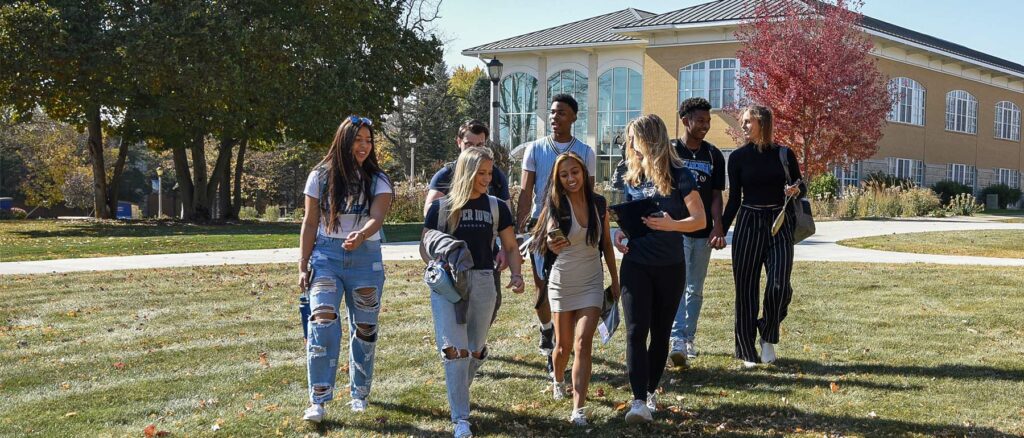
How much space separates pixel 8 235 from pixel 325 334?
2147 centimetres

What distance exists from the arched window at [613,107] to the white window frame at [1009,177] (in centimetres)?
2071

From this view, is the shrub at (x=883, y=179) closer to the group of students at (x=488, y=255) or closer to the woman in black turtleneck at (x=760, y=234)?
the woman in black turtleneck at (x=760, y=234)

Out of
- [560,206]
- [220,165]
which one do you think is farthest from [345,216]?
[220,165]

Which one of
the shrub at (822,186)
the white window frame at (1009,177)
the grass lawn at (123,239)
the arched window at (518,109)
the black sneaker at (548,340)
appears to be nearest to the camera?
the black sneaker at (548,340)

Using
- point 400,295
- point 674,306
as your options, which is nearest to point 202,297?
point 400,295

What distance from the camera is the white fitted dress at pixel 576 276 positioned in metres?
5.50

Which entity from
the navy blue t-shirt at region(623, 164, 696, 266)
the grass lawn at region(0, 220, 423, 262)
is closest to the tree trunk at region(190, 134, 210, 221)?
the grass lawn at region(0, 220, 423, 262)

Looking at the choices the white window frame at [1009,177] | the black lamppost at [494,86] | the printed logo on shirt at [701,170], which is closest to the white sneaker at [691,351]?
the printed logo on shirt at [701,170]

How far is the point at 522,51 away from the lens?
4006cm

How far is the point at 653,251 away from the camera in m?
5.52

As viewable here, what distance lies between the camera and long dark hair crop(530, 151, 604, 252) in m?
5.49

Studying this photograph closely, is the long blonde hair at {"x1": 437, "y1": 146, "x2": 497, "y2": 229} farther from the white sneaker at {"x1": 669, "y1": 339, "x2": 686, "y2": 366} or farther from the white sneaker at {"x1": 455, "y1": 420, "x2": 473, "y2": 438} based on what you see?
the white sneaker at {"x1": 669, "y1": 339, "x2": 686, "y2": 366}

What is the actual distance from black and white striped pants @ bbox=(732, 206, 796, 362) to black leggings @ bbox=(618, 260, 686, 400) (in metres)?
1.46

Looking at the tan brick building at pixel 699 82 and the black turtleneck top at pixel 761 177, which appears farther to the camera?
the tan brick building at pixel 699 82
